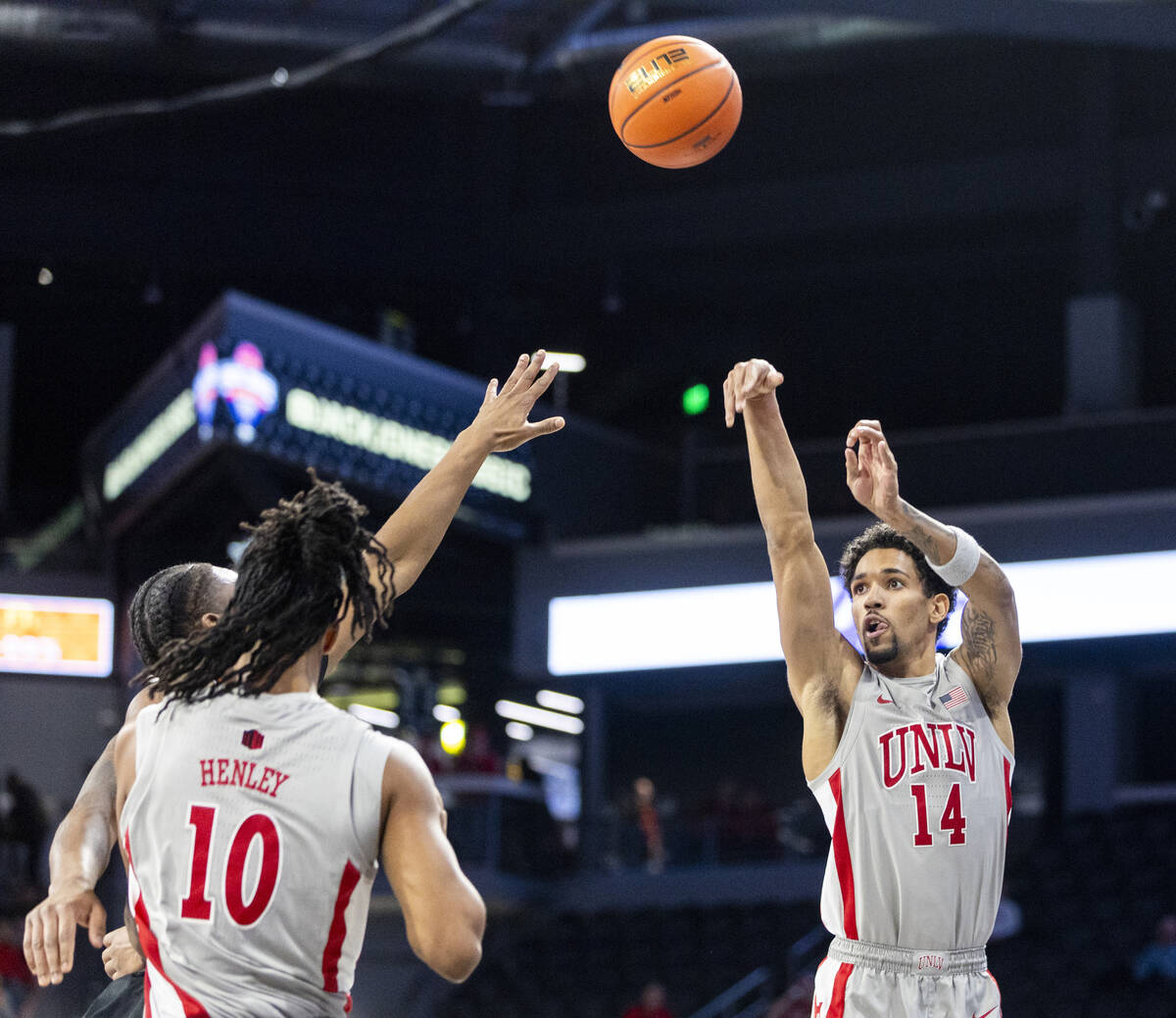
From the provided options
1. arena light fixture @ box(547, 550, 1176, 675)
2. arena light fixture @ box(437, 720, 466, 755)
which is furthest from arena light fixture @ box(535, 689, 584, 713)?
arena light fixture @ box(547, 550, 1176, 675)

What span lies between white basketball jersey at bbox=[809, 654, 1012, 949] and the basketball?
3.31 metres

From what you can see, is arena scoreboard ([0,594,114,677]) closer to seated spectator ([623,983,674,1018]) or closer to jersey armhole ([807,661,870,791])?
seated spectator ([623,983,674,1018])

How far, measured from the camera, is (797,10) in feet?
46.4

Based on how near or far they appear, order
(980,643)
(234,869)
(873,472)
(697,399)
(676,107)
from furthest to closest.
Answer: (697,399)
(676,107)
(980,643)
(873,472)
(234,869)

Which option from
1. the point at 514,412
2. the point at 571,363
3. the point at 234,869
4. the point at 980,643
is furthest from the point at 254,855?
the point at 571,363

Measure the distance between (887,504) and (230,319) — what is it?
1297 centimetres

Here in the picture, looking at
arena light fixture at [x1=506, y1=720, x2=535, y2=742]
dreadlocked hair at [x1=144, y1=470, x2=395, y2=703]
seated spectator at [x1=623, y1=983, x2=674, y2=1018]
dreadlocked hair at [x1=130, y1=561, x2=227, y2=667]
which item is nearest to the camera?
dreadlocked hair at [x1=144, y1=470, x2=395, y2=703]

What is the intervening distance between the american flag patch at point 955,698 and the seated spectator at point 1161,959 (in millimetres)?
9942

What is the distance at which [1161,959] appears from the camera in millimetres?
13281

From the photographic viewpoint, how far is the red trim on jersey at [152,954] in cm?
280

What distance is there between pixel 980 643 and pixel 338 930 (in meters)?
2.26

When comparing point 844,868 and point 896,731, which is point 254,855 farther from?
point 896,731

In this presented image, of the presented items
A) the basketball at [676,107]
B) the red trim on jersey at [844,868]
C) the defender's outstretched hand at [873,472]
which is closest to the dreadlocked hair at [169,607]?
the defender's outstretched hand at [873,472]

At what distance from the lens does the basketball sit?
6.99 metres
